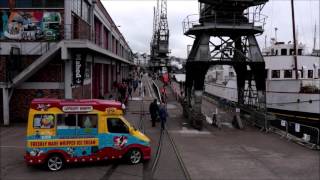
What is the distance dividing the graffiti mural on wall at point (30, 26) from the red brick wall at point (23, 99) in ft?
10.3

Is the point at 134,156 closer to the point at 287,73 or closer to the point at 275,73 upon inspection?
the point at 275,73

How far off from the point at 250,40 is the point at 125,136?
14.7m

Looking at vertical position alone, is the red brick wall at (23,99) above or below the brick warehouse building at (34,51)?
below

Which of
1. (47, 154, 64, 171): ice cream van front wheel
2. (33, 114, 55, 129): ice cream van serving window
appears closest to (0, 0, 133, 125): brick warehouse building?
(33, 114, 55, 129): ice cream van serving window

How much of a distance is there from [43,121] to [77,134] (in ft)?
3.95

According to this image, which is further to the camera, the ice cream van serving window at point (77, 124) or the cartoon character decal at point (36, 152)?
the ice cream van serving window at point (77, 124)

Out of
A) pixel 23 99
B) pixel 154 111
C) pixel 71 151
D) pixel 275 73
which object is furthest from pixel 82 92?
pixel 275 73

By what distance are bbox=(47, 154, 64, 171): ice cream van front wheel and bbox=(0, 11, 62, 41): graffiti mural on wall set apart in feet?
39.9

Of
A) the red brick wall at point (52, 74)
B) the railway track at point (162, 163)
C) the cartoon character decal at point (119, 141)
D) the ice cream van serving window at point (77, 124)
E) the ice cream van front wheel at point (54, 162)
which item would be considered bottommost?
the railway track at point (162, 163)

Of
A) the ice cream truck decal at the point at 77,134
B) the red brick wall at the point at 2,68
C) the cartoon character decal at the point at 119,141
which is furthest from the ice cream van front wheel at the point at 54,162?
the red brick wall at the point at 2,68

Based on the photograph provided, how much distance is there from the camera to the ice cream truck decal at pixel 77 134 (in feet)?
42.8

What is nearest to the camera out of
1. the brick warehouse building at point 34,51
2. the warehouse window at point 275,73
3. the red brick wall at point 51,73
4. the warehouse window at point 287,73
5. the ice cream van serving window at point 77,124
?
the ice cream van serving window at point 77,124

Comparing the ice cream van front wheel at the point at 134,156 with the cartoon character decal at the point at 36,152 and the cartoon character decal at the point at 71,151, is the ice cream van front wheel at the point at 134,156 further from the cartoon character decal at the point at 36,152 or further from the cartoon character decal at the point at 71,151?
the cartoon character decal at the point at 36,152

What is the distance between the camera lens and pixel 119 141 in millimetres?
13945
